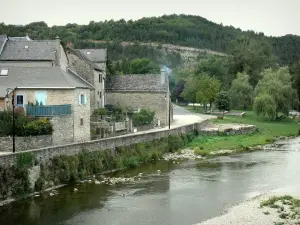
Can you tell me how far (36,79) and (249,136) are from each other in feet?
100

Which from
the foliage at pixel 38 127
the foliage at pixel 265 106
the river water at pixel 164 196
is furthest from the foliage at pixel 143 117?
the foliage at pixel 265 106

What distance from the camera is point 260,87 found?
77062 mm

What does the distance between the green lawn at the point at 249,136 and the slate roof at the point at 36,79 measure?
16.3 meters

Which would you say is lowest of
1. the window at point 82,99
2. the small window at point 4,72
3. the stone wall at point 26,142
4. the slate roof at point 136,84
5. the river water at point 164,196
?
the river water at point 164,196

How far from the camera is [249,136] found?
199ft

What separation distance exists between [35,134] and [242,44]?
8567 centimetres

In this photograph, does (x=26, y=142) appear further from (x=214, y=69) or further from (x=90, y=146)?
(x=214, y=69)

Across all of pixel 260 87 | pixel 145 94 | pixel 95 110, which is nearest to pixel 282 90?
pixel 260 87

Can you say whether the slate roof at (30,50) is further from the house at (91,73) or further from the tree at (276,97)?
the tree at (276,97)

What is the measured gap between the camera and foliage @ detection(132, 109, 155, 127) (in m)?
50.8

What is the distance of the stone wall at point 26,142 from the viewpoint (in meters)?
32.2

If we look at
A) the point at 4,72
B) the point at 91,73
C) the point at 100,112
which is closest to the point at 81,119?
Answer: the point at 4,72

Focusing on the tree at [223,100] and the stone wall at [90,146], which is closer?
the stone wall at [90,146]

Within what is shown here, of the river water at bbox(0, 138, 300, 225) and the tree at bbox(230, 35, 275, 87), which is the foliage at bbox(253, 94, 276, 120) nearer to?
the river water at bbox(0, 138, 300, 225)
